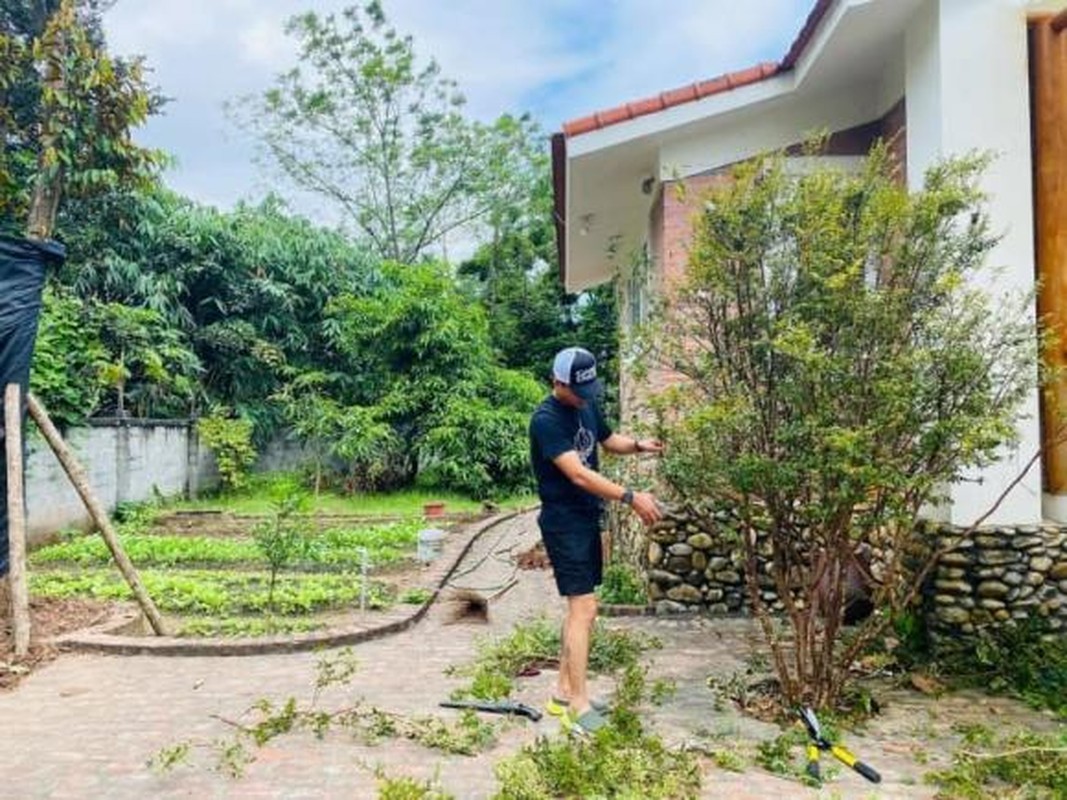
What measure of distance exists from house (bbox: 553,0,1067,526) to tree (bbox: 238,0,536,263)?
746 inches

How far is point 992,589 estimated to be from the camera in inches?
210

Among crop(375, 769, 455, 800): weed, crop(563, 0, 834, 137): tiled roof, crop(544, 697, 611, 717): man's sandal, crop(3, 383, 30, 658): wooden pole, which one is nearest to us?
crop(375, 769, 455, 800): weed

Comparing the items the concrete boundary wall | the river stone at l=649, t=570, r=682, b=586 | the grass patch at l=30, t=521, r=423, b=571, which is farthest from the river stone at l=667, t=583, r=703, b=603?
the concrete boundary wall

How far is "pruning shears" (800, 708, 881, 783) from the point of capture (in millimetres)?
3594

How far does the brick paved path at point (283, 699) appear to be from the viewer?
3.53 metres

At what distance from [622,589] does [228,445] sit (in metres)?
9.98

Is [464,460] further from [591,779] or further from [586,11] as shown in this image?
[591,779]

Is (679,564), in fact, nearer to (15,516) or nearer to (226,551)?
(15,516)

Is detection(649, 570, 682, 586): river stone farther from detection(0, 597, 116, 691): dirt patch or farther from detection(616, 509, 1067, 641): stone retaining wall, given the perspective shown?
detection(0, 597, 116, 691): dirt patch

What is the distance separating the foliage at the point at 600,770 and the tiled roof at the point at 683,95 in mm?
5699

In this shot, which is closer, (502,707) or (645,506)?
(645,506)

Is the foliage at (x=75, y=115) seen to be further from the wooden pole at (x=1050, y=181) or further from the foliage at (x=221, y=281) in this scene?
the foliage at (x=221, y=281)

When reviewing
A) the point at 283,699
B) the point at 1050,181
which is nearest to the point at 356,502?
the point at 283,699

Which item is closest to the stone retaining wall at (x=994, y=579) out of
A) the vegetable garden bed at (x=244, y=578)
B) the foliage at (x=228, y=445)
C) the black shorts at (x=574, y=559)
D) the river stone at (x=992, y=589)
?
the river stone at (x=992, y=589)
